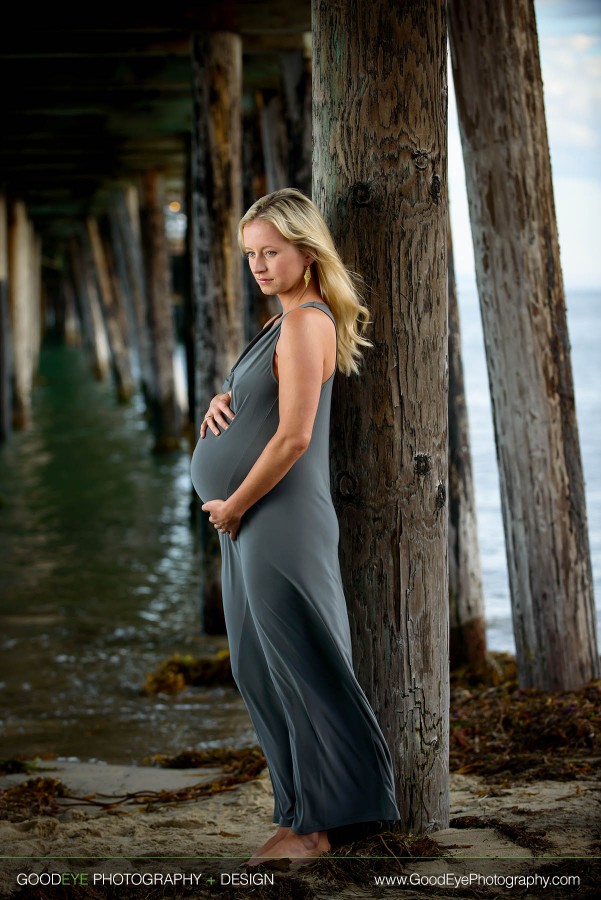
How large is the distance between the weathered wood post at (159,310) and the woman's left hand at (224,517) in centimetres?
1108

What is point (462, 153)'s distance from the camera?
4320mm

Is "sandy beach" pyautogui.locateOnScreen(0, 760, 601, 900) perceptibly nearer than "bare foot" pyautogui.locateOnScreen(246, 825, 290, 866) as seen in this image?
Yes

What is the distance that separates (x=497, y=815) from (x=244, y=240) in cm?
184

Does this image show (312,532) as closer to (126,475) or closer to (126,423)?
(126,475)

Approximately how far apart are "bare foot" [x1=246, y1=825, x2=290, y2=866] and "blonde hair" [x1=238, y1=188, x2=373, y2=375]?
1.26m

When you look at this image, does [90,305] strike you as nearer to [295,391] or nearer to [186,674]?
[186,674]

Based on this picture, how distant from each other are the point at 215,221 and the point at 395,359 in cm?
389

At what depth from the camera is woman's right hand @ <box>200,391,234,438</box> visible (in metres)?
2.82

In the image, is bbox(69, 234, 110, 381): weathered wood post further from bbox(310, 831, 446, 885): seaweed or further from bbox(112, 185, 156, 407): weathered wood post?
bbox(310, 831, 446, 885): seaweed

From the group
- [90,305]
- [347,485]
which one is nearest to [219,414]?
[347,485]

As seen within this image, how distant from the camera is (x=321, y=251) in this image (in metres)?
2.66

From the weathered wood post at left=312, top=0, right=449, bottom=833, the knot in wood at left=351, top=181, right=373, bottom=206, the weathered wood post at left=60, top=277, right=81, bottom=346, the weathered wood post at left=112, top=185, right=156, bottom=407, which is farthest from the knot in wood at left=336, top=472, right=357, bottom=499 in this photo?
the weathered wood post at left=60, top=277, right=81, bottom=346

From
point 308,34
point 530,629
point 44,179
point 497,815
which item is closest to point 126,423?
point 44,179

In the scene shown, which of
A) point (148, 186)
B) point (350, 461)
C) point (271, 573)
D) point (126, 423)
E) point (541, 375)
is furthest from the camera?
point (126, 423)
